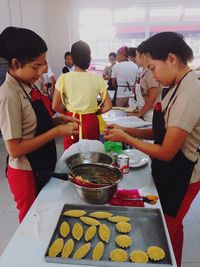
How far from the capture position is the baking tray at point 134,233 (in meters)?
0.80

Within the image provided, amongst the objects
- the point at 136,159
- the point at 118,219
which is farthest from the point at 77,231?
the point at 136,159

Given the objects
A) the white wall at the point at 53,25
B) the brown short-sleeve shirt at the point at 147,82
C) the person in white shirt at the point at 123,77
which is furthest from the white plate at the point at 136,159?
the white wall at the point at 53,25

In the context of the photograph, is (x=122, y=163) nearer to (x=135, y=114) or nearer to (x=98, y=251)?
(x=98, y=251)

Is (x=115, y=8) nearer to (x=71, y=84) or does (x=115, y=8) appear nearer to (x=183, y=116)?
(x=71, y=84)

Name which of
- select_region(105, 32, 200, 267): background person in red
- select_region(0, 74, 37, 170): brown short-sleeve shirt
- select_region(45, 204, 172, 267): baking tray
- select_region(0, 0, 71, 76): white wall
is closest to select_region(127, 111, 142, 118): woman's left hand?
select_region(105, 32, 200, 267): background person in red

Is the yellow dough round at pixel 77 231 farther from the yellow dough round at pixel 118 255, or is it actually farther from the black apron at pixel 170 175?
the black apron at pixel 170 175

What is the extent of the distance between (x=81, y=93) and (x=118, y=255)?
4.68 feet

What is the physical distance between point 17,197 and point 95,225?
0.52 metres

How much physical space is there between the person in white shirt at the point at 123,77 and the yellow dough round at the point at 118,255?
2.99m

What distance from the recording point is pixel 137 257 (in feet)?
2.65

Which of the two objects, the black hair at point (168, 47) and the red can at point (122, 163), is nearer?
the black hair at point (168, 47)

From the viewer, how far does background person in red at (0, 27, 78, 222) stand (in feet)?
3.65

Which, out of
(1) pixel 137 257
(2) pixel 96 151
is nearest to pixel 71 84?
(2) pixel 96 151

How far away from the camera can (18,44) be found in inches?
43.5
